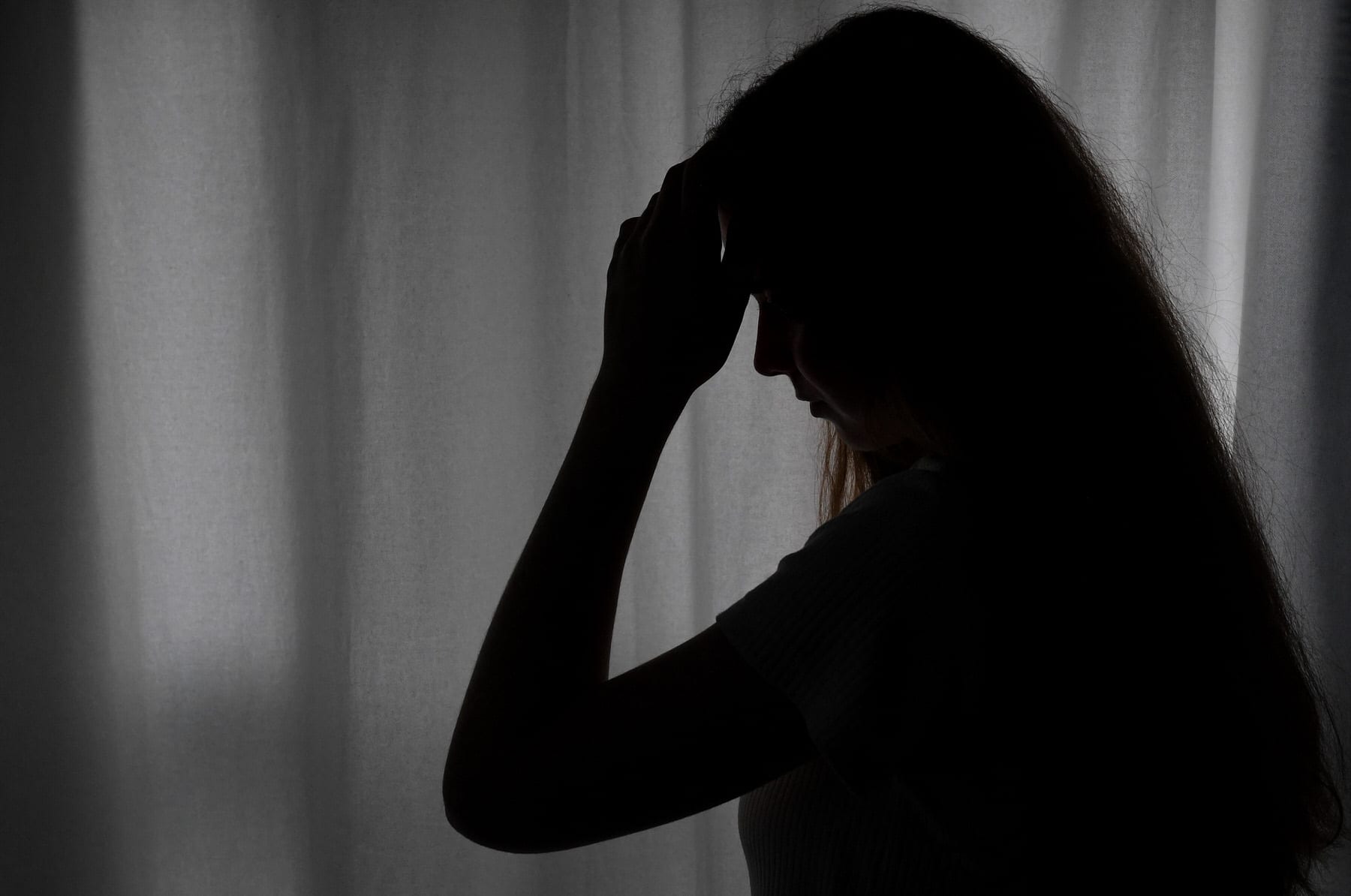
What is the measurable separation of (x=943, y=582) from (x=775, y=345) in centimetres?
20

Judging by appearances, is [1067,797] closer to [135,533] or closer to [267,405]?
[267,405]

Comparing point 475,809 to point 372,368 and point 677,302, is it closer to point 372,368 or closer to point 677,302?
point 677,302

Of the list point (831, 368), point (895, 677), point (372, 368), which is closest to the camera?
point (895, 677)

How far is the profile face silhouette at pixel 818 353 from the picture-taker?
20.7 inches

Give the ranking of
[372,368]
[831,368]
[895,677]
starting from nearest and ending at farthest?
[895,677] < [831,368] < [372,368]

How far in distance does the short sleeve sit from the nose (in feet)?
0.52

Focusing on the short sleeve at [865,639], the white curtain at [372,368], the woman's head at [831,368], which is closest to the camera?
the short sleeve at [865,639]

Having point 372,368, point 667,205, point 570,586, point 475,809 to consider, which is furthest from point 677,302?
point 372,368

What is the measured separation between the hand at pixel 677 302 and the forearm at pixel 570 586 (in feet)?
0.06

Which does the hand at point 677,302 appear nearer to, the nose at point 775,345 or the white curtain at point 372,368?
the nose at point 775,345

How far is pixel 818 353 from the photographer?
539 mm

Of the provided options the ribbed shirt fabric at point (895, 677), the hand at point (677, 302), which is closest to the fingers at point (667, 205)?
the hand at point (677, 302)

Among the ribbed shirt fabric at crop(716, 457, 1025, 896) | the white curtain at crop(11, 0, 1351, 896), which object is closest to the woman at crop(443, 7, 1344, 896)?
the ribbed shirt fabric at crop(716, 457, 1025, 896)

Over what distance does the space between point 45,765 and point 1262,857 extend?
1.58 meters
